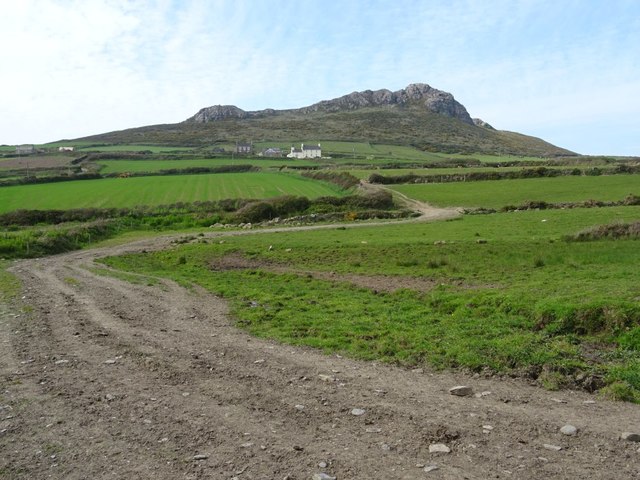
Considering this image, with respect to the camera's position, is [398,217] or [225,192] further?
[225,192]

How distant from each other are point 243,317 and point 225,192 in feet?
216

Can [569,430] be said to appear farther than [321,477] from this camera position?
Yes

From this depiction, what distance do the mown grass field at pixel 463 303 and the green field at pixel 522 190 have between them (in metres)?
32.1

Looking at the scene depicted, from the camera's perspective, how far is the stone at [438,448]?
7362 millimetres

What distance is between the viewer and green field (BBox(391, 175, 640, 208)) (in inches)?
2459

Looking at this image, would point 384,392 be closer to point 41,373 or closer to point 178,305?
point 41,373

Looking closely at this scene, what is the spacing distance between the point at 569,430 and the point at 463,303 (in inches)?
314

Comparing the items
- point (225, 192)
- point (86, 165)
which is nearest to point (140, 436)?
point (225, 192)

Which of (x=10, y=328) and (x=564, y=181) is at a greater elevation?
(x=564, y=181)

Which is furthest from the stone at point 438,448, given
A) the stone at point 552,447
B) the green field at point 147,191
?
the green field at point 147,191

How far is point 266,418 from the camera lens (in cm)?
856

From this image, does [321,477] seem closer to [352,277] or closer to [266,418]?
[266,418]

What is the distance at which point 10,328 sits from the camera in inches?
582

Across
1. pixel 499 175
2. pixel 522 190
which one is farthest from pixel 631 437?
pixel 499 175
